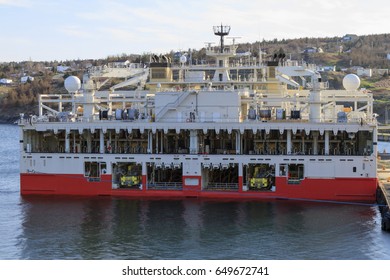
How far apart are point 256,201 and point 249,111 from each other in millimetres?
6065

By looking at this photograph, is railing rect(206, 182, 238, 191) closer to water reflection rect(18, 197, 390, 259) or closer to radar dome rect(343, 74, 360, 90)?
water reflection rect(18, 197, 390, 259)

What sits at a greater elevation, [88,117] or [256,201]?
[88,117]

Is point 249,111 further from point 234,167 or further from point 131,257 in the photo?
point 131,257

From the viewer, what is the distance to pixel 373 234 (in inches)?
1463

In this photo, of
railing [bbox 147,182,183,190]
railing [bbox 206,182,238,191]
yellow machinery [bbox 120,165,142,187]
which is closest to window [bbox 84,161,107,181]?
yellow machinery [bbox 120,165,142,187]

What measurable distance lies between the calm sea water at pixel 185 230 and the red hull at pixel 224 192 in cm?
101

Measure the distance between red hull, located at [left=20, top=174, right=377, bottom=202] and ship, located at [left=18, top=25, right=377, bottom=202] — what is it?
0.06 m

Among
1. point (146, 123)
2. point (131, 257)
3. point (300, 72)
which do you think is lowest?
point (131, 257)

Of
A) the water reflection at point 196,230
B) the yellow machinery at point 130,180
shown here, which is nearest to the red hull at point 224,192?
the yellow machinery at point 130,180

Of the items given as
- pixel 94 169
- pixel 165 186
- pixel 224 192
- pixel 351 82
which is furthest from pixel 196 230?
pixel 351 82

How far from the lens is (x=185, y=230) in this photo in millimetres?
38562

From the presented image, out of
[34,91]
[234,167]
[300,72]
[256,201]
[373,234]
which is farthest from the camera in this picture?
[34,91]

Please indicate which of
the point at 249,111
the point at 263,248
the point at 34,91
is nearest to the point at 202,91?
the point at 249,111

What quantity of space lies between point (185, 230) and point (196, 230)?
58cm
